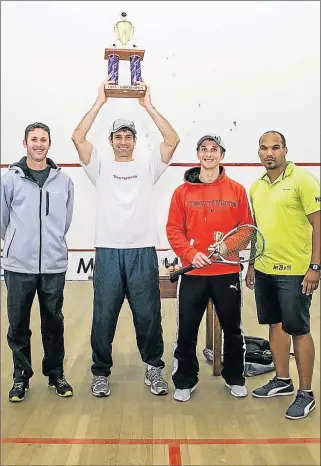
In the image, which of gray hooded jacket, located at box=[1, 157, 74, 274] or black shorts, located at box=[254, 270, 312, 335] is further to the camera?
gray hooded jacket, located at box=[1, 157, 74, 274]

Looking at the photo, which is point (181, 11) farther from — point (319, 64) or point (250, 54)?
point (319, 64)

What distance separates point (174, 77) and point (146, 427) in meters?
2.97

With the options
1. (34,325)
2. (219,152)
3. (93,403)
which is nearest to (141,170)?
(219,152)

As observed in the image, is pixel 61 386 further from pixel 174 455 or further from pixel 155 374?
pixel 174 455

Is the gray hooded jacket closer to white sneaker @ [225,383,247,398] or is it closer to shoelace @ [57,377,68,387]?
shoelace @ [57,377,68,387]

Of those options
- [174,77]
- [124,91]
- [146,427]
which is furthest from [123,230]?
[174,77]

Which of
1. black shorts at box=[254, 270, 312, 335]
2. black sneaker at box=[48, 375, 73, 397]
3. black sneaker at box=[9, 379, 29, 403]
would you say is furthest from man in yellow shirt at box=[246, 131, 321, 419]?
black sneaker at box=[9, 379, 29, 403]

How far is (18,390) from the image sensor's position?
A: 7.17 ft

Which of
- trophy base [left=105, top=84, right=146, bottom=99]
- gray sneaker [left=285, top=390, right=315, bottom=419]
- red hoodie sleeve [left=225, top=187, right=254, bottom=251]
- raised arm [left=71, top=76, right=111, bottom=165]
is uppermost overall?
trophy base [left=105, top=84, right=146, bottom=99]

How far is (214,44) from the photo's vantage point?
168 inches

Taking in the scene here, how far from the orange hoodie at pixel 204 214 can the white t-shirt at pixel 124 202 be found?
4.7 inches

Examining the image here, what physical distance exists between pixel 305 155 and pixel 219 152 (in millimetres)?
2457

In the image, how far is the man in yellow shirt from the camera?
1945 mm

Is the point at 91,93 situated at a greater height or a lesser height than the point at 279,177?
greater
